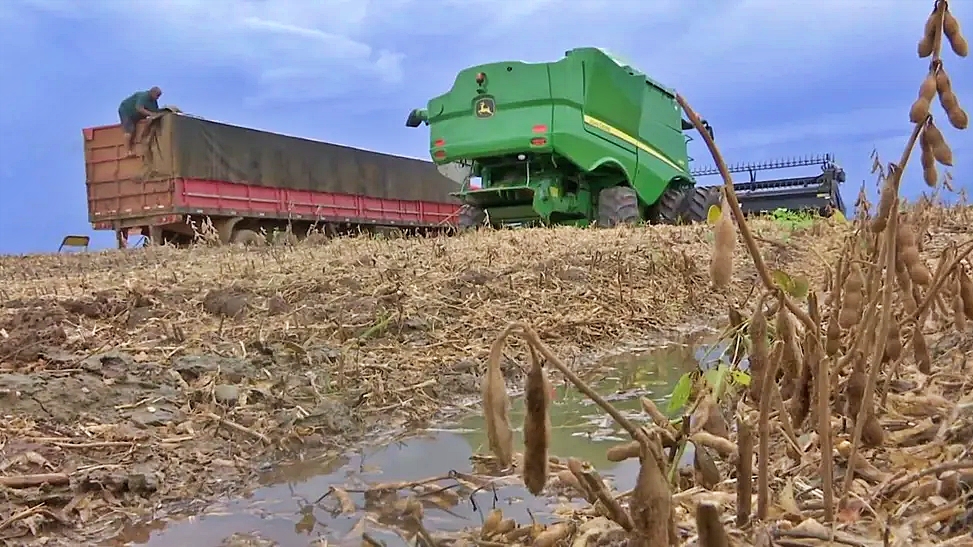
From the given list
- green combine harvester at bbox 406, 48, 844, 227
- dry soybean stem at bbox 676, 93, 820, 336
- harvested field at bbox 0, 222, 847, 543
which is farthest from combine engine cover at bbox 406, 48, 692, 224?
A: dry soybean stem at bbox 676, 93, 820, 336

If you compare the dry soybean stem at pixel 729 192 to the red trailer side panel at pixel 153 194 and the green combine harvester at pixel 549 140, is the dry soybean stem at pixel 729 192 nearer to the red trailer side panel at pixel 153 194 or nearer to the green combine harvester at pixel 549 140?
the green combine harvester at pixel 549 140

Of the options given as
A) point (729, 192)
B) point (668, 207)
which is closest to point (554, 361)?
point (729, 192)

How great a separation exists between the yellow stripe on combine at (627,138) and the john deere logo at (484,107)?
1217 millimetres

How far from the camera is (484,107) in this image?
11328 millimetres

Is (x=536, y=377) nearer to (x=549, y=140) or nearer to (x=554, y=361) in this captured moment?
(x=554, y=361)

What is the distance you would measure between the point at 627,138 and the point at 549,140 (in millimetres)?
2057

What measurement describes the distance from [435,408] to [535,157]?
27.6 feet

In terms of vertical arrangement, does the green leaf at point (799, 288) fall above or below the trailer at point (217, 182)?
below

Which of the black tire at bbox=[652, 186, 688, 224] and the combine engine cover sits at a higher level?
the combine engine cover

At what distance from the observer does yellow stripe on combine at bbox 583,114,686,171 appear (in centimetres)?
1146

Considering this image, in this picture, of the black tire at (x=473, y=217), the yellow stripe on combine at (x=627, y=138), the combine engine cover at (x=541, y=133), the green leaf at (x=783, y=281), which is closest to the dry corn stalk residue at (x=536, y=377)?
the green leaf at (x=783, y=281)

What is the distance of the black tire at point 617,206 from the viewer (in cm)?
1154

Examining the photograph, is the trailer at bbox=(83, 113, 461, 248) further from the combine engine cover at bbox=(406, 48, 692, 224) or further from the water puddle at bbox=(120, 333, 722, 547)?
the water puddle at bbox=(120, 333, 722, 547)

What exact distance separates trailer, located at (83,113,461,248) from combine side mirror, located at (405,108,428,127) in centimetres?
154
